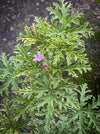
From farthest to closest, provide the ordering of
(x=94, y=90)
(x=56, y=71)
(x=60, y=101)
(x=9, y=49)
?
(x=9, y=49)
(x=94, y=90)
(x=56, y=71)
(x=60, y=101)

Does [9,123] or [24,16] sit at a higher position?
[24,16]

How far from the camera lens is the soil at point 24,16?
9.82 ft

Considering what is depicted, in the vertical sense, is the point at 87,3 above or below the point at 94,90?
above

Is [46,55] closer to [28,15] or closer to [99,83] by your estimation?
[99,83]

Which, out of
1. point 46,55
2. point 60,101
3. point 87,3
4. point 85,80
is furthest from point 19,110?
point 87,3

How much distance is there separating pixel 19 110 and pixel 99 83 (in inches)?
Result: 57.1

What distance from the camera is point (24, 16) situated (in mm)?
3104

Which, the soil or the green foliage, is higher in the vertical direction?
the soil

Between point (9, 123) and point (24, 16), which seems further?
point (24, 16)

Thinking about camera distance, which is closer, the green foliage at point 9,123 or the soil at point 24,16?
the green foliage at point 9,123

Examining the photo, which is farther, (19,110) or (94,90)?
(94,90)

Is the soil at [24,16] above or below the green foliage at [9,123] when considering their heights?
above

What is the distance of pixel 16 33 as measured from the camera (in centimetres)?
304

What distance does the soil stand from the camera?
2.99 meters
